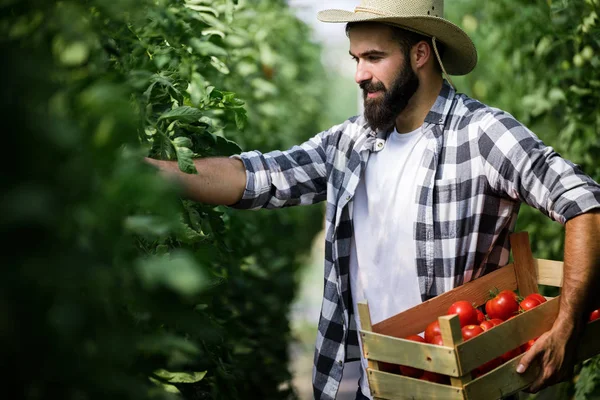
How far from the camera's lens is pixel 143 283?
118cm

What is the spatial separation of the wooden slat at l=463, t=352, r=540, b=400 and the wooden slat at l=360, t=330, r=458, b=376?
0.28ft

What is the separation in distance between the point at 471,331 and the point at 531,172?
564 millimetres

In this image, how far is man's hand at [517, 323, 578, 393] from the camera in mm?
2148

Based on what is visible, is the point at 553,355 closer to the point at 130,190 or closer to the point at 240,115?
the point at 240,115

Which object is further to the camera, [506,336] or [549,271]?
[549,271]

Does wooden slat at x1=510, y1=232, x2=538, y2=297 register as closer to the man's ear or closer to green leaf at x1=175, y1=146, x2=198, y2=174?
the man's ear

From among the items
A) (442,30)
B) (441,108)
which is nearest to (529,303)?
(441,108)

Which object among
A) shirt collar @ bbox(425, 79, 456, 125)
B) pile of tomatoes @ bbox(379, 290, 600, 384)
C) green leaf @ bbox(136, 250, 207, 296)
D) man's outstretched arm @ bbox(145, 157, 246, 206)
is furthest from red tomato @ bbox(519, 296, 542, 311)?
green leaf @ bbox(136, 250, 207, 296)

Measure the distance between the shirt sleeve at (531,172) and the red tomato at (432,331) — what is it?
53 cm

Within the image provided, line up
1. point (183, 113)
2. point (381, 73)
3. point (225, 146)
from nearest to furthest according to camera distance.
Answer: point (183, 113) < point (225, 146) < point (381, 73)

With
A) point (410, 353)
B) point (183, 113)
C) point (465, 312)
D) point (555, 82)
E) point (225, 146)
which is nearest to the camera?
point (410, 353)

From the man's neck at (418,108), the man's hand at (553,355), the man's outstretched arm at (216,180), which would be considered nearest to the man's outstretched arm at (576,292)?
the man's hand at (553,355)

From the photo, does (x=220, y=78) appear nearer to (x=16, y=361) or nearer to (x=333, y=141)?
(x=333, y=141)

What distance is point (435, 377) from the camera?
206 centimetres
